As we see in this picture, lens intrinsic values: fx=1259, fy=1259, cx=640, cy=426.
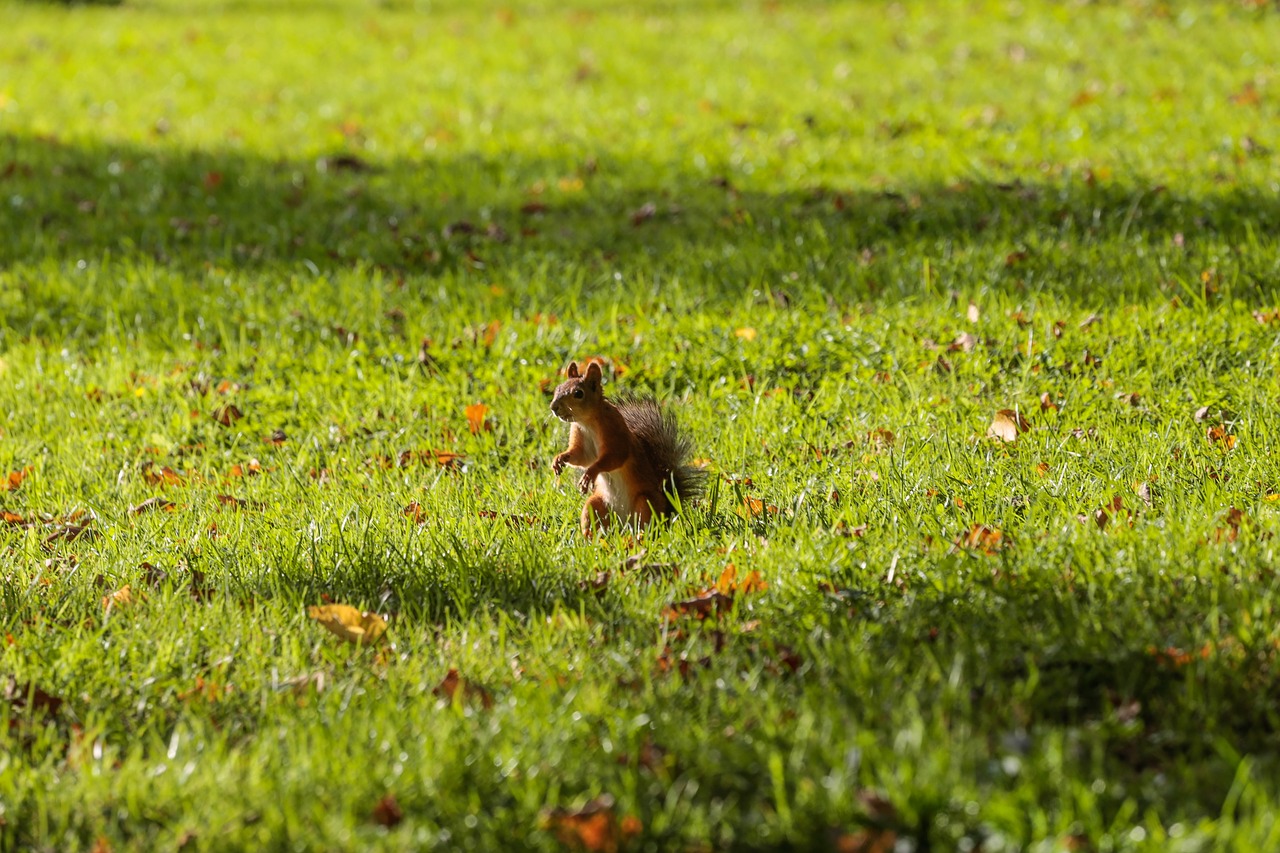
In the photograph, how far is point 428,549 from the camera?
368cm

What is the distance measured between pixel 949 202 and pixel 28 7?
41.3 feet

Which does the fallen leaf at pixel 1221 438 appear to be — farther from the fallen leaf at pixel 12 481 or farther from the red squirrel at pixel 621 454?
the fallen leaf at pixel 12 481

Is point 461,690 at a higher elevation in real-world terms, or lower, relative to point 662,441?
lower

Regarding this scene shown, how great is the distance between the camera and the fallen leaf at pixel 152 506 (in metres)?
4.42

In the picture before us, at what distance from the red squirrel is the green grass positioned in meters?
0.15

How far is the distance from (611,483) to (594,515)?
11 centimetres

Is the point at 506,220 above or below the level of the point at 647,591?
above

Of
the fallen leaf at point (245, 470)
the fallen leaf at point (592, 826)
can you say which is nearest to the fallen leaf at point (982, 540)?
the fallen leaf at point (592, 826)

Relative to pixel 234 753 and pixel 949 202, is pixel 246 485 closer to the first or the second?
pixel 234 753

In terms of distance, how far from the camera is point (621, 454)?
11.9ft

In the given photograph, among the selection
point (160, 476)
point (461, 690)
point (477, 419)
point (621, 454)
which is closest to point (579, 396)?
point (621, 454)

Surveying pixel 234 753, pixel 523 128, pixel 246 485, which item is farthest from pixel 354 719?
pixel 523 128


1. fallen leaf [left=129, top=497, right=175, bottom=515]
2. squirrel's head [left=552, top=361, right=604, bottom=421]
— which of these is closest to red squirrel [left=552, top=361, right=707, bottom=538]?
squirrel's head [left=552, top=361, right=604, bottom=421]

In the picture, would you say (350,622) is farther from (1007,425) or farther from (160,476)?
(1007,425)
